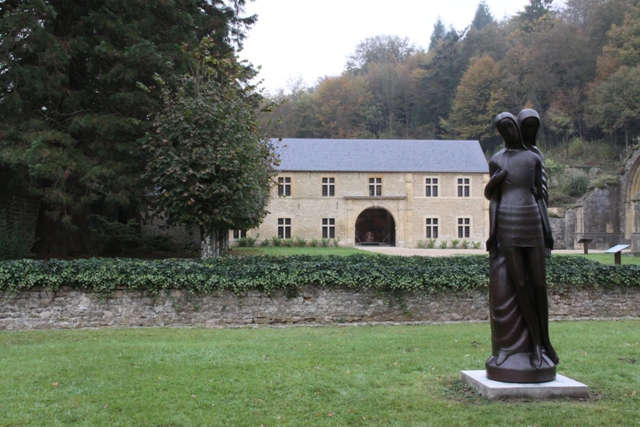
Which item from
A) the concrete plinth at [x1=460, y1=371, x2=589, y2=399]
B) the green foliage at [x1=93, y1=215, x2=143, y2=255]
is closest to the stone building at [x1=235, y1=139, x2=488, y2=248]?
the green foliage at [x1=93, y1=215, x2=143, y2=255]

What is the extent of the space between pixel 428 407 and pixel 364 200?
30.9m

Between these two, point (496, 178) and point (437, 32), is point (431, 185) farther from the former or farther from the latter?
point (437, 32)

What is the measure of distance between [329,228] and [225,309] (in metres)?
25.5

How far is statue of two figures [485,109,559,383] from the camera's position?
574cm

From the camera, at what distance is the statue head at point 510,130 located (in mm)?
5928

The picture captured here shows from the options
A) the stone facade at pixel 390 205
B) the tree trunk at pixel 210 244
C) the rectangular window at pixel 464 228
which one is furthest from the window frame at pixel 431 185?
the tree trunk at pixel 210 244

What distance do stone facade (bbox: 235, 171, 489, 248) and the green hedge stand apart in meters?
24.2

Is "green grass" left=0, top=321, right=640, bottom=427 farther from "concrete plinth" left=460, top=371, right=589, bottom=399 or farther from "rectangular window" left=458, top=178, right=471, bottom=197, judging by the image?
"rectangular window" left=458, top=178, right=471, bottom=197

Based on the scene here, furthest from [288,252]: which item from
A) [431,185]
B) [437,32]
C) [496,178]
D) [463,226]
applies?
[437,32]

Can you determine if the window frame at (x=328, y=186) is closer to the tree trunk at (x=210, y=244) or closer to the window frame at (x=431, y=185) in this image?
the window frame at (x=431, y=185)

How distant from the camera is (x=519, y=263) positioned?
5.81 meters

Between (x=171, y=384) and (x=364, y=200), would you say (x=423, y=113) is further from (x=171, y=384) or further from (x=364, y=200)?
(x=171, y=384)

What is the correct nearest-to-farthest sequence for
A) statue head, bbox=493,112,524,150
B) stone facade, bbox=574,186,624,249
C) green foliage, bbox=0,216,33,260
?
statue head, bbox=493,112,524,150 → green foliage, bbox=0,216,33,260 → stone facade, bbox=574,186,624,249

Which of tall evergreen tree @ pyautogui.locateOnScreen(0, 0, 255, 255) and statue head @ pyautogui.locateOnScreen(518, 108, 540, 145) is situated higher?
tall evergreen tree @ pyautogui.locateOnScreen(0, 0, 255, 255)
